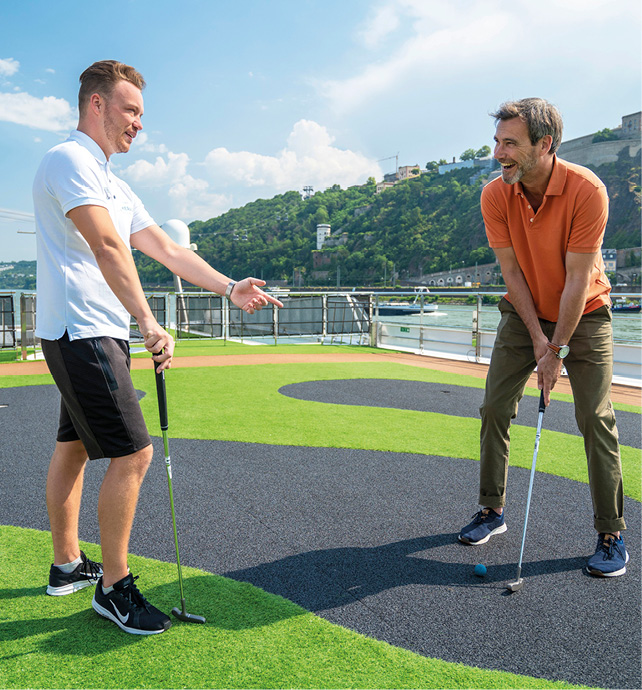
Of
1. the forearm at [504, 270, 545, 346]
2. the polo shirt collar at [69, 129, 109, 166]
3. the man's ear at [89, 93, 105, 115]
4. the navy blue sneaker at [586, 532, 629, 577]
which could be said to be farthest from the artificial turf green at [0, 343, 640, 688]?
the man's ear at [89, 93, 105, 115]

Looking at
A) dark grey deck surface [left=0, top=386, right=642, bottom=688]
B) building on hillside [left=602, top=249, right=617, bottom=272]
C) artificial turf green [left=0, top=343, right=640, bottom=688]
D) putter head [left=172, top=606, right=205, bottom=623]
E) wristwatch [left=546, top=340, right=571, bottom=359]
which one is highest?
building on hillside [left=602, top=249, right=617, bottom=272]

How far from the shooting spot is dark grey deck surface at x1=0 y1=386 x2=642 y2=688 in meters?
2.07

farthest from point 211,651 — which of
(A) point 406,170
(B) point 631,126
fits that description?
(A) point 406,170

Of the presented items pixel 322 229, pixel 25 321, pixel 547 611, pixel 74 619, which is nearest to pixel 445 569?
pixel 547 611

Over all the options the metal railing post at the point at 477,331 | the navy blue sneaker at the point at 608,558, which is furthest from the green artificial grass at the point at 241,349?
the navy blue sneaker at the point at 608,558

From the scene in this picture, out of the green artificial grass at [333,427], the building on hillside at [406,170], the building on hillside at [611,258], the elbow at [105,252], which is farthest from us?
the building on hillside at [406,170]

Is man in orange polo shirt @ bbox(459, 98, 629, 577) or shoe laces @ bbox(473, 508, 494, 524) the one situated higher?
man in orange polo shirt @ bbox(459, 98, 629, 577)

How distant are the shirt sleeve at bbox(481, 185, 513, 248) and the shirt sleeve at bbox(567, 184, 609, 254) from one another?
38 cm

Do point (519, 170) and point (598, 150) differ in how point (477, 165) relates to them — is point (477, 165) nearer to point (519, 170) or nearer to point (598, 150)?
point (598, 150)

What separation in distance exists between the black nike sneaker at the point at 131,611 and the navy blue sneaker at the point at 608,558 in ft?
6.30

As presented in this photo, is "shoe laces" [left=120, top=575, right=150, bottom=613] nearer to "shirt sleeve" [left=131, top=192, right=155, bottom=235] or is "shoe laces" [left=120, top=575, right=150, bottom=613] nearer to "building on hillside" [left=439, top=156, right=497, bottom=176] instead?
"shirt sleeve" [left=131, top=192, right=155, bottom=235]

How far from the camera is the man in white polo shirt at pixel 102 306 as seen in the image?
1.93 meters

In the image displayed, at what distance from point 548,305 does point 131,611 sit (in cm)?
240

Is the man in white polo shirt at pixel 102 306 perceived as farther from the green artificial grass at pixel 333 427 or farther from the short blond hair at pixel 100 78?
the green artificial grass at pixel 333 427
